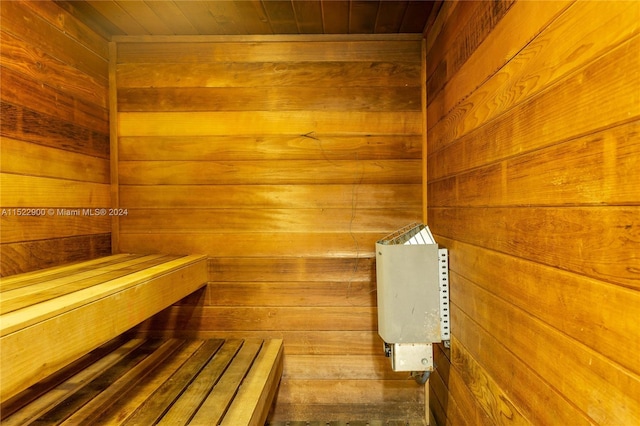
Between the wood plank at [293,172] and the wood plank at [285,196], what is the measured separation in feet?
0.09

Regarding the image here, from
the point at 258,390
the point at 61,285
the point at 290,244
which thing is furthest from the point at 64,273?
the point at 290,244

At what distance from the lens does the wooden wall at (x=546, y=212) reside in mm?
624

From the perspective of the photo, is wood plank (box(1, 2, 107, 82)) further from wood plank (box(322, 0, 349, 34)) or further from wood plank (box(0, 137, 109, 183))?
wood plank (box(322, 0, 349, 34))

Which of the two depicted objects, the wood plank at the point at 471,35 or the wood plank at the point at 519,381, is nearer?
the wood plank at the point at 519,381

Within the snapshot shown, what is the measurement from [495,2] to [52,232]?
77.4 inches

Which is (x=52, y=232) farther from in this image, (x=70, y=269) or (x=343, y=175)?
(x=343, y=175)

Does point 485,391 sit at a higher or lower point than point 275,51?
lower

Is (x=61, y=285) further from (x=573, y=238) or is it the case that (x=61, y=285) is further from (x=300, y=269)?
(x=573, y=238)

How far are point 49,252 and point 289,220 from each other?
3.69 ft

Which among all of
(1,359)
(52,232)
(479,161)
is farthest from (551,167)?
(52,232)

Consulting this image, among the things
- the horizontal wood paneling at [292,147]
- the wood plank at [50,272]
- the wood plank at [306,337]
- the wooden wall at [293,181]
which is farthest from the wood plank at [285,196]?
the wood plank at [306,337]

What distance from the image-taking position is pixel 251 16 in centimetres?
182

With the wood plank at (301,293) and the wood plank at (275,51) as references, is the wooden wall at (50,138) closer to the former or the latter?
the wood plank at (275,51)

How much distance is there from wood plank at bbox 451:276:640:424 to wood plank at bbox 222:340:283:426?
89 centimetres
